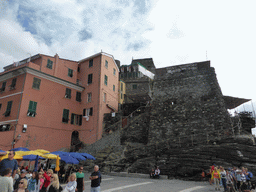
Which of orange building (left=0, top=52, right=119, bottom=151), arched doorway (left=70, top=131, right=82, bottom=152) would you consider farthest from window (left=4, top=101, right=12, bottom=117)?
arched doorway (left=70, top=131, right=82, bottom=152)

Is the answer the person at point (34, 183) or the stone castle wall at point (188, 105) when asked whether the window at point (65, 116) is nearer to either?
the stone castle wall at point (188, 105)

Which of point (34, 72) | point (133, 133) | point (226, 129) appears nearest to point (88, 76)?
point (34, 72)

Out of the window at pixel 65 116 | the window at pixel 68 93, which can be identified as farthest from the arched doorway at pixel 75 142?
the window at pixel 68 93

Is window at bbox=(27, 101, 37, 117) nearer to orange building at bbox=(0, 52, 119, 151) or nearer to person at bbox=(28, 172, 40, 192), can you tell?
orange building at bbox=(0, 52, 119, 151)

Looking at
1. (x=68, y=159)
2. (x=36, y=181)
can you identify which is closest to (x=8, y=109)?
(x=68, y=159)

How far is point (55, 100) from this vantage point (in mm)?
23031

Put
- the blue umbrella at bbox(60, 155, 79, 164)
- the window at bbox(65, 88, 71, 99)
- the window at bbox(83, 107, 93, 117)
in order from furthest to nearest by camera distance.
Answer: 1. the window at bbox(83, 107, 93, 117)
2. the window at bbox(65, 88, 71, 99)
3. the blue umbrella at bbox(60, 155, 79, 164)

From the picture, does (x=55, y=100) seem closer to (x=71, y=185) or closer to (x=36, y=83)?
(x=36, y=83)

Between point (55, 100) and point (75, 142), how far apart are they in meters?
6.03

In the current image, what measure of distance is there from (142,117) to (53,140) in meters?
10.9

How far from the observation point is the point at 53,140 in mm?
21797

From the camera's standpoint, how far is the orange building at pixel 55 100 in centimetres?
1955

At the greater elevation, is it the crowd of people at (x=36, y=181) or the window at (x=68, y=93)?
the window at (x=68, y=93)

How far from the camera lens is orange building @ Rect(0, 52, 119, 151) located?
770 inches
